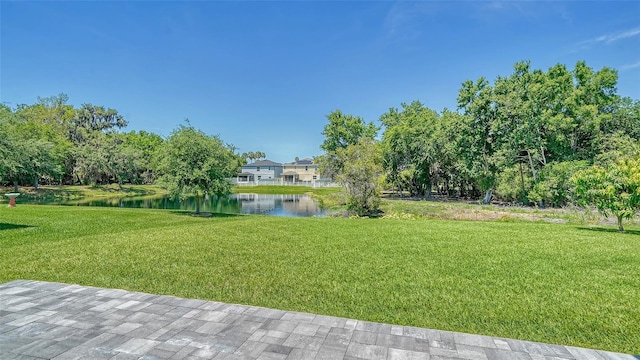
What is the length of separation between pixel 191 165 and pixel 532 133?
2116 centimetres

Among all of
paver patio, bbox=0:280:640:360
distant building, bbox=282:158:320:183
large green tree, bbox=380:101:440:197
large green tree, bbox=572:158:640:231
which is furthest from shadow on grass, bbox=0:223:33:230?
distant building, bbox=282:158:320:183

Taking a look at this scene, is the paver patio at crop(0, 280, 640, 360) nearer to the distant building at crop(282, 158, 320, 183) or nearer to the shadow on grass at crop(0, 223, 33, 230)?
the shadow on grass at crop(0, 223, 33, 230)

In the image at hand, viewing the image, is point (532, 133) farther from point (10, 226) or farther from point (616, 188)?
point (10, 226)

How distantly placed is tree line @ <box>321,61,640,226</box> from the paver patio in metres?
13.8

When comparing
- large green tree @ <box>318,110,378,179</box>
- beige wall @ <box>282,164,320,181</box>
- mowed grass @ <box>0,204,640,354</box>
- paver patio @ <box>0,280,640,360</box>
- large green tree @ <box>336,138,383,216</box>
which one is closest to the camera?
paver patio @ <box>0,280,640,360</box>

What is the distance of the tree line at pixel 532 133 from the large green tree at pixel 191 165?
6.79 meters

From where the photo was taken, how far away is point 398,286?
4684mm

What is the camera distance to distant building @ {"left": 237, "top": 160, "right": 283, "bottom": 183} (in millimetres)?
62062

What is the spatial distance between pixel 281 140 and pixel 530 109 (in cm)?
2544

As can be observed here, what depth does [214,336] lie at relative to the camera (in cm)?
301

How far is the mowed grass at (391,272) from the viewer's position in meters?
3.63

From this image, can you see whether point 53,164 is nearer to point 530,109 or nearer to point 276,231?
point 276,231

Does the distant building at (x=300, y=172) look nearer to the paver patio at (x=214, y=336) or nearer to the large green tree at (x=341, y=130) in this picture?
the large green tree at (x=341, y=130)

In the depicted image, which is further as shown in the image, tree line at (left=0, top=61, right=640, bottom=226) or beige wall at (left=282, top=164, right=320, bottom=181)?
beige wall at (left=282, top=164, right=320, bottom=181)
